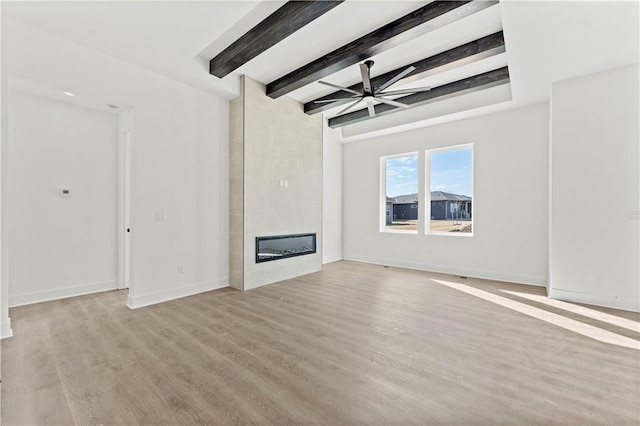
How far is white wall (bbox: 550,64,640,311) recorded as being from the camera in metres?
3.44

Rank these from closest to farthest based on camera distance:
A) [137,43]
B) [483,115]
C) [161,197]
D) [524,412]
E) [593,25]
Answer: [524,412], [593,25], [137,43], [161,197], [483,115]

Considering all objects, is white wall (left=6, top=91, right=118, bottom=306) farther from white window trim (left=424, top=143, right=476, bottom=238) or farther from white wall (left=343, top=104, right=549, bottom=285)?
white window trim (left=424, top=143, right=476, bottom=238)

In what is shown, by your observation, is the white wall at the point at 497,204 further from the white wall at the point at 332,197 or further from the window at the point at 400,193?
the white wall at the point at 332,197

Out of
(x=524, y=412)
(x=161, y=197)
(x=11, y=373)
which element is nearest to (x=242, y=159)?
(x=161, y=197)

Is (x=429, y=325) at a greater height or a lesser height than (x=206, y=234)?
lesser

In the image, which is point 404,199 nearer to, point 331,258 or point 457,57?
point 331,258

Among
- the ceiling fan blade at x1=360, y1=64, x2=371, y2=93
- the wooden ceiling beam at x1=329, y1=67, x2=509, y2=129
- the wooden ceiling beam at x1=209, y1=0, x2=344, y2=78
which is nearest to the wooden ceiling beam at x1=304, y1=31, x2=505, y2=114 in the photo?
the ceiling fan blade at x1=360, y1=64, x2=371, y2=93

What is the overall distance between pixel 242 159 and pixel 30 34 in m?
2.55

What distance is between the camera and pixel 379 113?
18.0 feet

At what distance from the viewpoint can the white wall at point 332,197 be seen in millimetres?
6793

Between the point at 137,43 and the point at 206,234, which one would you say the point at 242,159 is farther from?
the point at 137,43

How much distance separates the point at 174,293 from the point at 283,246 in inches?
73.0

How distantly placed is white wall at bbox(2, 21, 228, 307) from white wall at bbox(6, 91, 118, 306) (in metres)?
0.91

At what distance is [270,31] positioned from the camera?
3057mm
